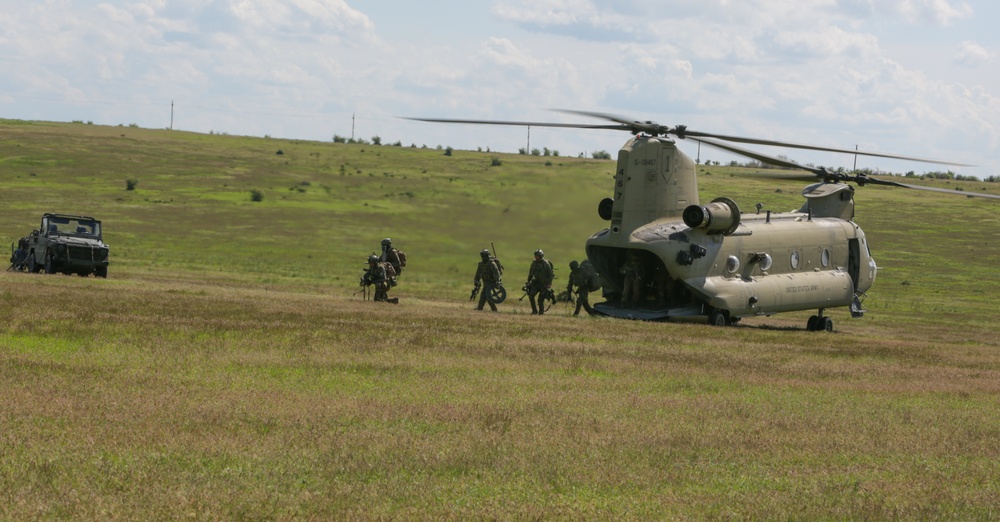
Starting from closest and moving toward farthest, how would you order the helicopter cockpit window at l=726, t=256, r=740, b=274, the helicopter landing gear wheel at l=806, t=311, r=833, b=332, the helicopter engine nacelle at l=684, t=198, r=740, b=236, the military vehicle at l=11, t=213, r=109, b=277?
the helicopter engine nacelle at l=684, t=198, r=740, b=236
the helicopter cockpit window at l=726, t=256, r=740, b=274
the helicopter landing gear wheel at l=806, t=311, r=833, b=332
the military vehicle at l=11, t=213, r=109, b=277

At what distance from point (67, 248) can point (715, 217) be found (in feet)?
64.9

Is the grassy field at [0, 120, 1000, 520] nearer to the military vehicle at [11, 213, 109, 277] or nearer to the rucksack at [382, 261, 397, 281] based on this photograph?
the rucksack at [382, 261, 397, 281]

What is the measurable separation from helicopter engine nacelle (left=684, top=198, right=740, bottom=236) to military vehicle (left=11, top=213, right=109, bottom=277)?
1829 cm

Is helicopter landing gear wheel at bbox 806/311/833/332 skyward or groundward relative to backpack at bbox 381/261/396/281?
groundward

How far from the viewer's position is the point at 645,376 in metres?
19.6

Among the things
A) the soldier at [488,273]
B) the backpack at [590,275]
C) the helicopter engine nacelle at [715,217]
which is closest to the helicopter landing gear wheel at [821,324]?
the helicopter engine nacelle at [715,217]

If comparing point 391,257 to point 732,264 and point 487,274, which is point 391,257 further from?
point 732,264

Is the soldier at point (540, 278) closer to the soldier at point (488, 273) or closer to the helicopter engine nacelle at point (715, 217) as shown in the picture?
the soldier at point (488, 273)

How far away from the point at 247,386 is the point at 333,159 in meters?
90.8

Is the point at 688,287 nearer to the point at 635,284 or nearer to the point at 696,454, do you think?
the point at 635,284

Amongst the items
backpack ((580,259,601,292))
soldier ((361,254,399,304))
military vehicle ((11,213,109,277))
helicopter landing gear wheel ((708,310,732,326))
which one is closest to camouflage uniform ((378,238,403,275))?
soldier ((361,254,399,304))

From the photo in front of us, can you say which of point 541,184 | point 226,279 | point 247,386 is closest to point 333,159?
point 226,279

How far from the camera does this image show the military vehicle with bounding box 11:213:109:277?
1534 inches

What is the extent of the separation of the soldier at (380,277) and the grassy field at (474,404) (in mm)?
1005
